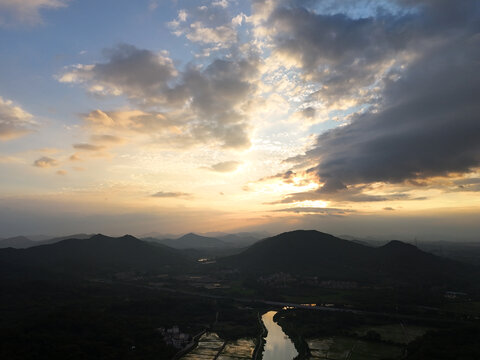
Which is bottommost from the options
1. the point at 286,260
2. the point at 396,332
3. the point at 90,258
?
the point at 396,332

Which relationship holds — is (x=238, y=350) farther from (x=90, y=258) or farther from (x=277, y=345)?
(x=90, y=258)

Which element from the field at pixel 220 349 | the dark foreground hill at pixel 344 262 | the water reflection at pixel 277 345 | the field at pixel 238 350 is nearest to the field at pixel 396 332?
the water reflection at pixel 277 345

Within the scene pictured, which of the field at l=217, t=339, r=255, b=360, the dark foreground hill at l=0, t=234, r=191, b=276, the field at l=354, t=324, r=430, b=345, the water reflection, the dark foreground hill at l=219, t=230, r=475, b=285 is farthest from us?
the dark foreground hill at l=0, t=234, r=191, b=276

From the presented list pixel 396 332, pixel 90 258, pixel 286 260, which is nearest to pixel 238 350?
pixel 396 332

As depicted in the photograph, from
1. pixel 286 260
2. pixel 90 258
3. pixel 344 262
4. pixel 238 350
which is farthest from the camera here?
pixel 90 258

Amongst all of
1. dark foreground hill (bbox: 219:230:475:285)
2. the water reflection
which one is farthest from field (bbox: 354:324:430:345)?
dark foreground hill (bbox: 219:230:475:285)

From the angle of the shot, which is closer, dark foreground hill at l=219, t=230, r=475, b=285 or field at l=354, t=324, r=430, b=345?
field at l=354, t=324, r=430, b=345

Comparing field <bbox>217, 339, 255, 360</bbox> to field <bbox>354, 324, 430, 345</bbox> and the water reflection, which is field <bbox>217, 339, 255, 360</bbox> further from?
field <bbox>354, 324, 430, 345</bbox>
